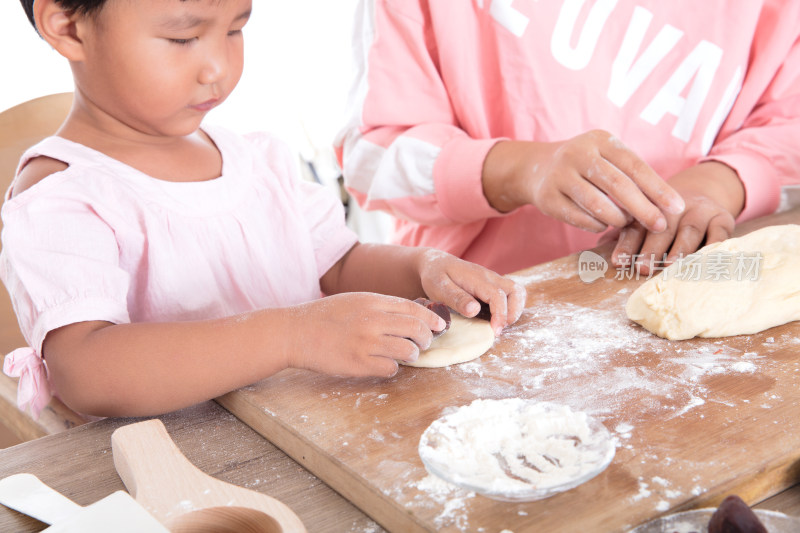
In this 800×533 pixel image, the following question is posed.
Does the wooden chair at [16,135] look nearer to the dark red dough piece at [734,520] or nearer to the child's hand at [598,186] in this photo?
the child's hand at [598,186]

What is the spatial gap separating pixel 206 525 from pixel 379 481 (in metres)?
0.15

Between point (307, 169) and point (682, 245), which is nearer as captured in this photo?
point (682, 245)

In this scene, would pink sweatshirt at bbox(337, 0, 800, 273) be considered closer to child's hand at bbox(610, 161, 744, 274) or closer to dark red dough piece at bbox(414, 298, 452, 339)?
child's hand at bbox(610, 161, 744, 274)

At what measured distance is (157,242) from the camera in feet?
3.40

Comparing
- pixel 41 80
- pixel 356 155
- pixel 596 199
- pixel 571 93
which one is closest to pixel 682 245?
pixel 596 199

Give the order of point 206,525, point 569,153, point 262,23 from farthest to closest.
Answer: point 262,23
point 569,153
point 206,525

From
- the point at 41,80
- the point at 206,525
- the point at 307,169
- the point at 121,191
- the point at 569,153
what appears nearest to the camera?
the point at 206,525

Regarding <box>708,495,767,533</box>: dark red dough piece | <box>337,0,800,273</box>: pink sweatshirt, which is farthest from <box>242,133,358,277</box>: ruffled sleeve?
<box>708,495,767,533</box>: dark red dough piece

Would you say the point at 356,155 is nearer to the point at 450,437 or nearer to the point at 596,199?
the point at 596,199

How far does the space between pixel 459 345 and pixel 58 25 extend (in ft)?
2.10

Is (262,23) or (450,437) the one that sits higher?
(262,23)

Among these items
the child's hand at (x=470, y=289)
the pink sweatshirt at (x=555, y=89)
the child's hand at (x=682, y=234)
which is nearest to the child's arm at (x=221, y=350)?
the child's hand at (x=470, y=289)

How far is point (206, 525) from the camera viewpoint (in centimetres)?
61

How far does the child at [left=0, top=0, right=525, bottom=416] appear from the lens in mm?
822
